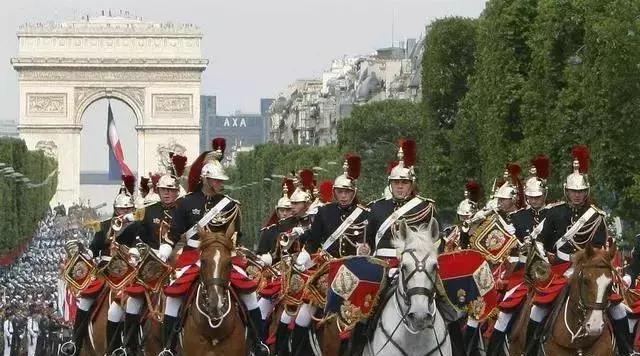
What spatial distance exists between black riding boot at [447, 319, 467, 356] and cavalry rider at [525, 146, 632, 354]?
1.03 meters

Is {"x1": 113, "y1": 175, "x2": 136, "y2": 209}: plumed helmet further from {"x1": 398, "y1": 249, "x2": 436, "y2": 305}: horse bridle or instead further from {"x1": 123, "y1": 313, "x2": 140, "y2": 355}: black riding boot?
{"x1": 398, "y1": 249, "x2": 436, "y2": 305}: horse bridle

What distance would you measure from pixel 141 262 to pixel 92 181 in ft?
573

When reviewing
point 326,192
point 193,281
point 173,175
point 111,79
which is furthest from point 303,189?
point 111,79

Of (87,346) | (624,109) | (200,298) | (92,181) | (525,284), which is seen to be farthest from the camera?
(92,181)

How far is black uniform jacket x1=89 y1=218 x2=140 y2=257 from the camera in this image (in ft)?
62.0

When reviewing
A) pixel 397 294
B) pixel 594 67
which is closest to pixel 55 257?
pixel 594 67

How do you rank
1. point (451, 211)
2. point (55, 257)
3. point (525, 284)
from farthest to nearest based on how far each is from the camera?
point (55, 257) → point (451, 211) → point (525, 284)

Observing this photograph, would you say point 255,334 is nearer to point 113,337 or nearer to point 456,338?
point 456,338

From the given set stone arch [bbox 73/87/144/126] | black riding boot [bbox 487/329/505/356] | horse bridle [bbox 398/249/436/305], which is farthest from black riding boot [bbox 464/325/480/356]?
stone arch [bbox 73/87/144/126]

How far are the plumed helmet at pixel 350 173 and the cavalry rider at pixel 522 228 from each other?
131cm

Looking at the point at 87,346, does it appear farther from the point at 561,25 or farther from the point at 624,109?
the point at 561,25

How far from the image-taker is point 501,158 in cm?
3853

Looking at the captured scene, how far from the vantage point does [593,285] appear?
15.1 m

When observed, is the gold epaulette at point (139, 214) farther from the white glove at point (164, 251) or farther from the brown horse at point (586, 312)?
the brown horse at point (586, 312)
